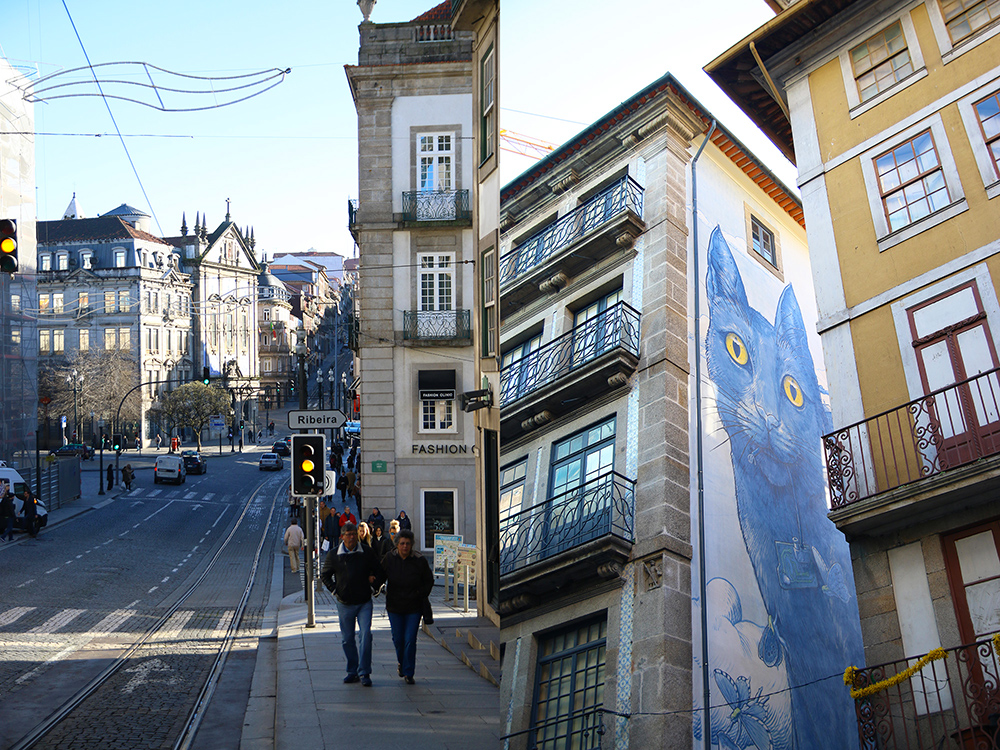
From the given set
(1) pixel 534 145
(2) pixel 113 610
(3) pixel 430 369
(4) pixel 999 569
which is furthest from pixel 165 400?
(2) pixel 113 610

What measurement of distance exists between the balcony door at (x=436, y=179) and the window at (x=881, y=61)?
71.4 inches

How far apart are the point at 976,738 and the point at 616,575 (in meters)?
0.96

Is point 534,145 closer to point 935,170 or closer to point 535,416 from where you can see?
point 535,416

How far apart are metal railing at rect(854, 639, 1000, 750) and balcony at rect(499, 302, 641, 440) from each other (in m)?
1.09

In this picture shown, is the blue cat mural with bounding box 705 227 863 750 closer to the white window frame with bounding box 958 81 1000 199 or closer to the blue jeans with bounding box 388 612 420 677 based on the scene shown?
the white window frame with bounding box 958 81 1000 199

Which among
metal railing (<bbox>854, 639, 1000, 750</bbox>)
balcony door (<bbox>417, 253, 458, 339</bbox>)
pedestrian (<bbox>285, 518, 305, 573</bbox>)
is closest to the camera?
metal railing (<bbox>854, 639, 1000, 750</bbox>)

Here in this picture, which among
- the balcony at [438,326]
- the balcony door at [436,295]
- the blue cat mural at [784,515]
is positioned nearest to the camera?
the blue cat mural at [784,515]

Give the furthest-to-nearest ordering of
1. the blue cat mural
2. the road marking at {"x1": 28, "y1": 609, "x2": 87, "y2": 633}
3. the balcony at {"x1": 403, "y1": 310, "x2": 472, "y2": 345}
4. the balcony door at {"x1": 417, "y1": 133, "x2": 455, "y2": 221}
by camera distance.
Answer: the road marking at {"x1": 28, "y1": 609, "x2": 87, "y2": 633}
the balcony door at {"x1": 417, "y1": 133, "x2": 455, "y2": 221}
the balcony at {"x1": 403, "y1": 310, "x2": 472, "y2": 345}
the blue cat mural

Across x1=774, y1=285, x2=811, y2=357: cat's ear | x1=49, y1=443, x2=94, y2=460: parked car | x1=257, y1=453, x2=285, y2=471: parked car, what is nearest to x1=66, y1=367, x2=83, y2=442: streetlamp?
x1=49, y1=443, x2=94, y2=460: parked car

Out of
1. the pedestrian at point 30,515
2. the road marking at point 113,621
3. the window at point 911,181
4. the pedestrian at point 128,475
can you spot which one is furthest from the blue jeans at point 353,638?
the road marking at point 113,621

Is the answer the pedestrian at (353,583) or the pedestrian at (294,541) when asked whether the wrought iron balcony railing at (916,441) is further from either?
the pedestrian at (294,541)

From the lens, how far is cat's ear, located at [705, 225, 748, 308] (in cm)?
277

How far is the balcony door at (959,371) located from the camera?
218 cm

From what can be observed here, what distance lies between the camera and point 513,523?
223cm
